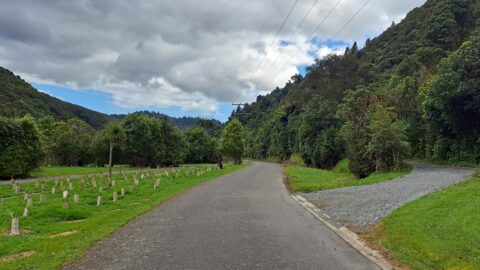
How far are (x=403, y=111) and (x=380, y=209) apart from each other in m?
37.2

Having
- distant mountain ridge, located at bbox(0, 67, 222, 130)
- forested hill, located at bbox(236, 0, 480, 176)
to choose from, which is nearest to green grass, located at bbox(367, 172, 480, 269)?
forested hill, located at bbox(236, 0, 480, 176)

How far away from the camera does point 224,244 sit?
30.9 ft

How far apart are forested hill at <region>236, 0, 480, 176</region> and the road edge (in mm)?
18210

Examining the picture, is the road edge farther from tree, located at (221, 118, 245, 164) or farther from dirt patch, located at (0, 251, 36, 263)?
tree, located at (221, 118, 245, 164)

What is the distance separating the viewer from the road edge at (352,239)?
27.0 ft

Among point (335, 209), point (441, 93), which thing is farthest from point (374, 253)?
point (441, 93)

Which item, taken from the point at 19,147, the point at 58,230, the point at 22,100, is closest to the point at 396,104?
the point at 19,147

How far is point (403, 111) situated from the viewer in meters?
48.2

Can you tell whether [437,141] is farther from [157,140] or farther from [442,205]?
[157,140]

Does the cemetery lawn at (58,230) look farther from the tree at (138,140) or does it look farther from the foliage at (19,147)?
the tree at (138,140)

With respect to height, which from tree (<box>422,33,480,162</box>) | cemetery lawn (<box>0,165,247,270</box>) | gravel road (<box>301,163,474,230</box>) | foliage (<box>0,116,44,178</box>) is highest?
tree (<box>422,33,480,162</box>)

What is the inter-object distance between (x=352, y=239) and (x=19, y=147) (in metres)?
35.5

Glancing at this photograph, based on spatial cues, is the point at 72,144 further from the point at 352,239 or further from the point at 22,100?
the point at 352,239

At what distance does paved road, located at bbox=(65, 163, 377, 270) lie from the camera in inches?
308
